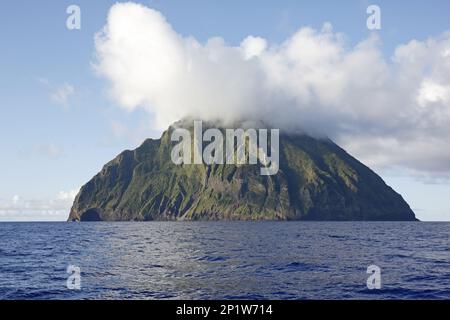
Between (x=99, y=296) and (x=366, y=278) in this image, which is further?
(x=366, y=278)

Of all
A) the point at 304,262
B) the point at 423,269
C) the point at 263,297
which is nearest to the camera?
the point at 263,297

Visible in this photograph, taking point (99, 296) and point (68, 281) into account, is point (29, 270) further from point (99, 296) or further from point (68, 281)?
point (99, 296)

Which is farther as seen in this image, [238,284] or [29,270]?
[29,270]
